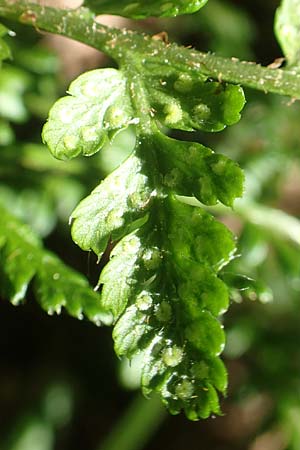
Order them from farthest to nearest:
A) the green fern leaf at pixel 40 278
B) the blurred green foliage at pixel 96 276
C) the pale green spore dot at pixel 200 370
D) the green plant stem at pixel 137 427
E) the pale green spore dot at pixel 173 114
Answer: the green plant stem at pixel 137 427
the blurred green foliage at pixel 96 276
the green fern leaf at pixel 40 278
the pale green spore dot at pixel 173 114
the pale green spore dot at pixel 200 370

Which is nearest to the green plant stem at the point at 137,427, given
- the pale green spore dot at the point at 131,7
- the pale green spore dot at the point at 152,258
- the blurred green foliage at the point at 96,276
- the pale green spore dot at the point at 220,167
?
the blurred green foliage at the point at 96,276

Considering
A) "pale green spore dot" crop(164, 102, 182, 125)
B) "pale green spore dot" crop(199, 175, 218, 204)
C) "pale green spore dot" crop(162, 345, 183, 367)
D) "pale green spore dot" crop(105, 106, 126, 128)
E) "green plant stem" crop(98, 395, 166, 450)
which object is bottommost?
"green plant stem" crop(98, 395, 166, 450)

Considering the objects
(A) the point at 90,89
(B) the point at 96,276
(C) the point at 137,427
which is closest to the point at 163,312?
(A) the point at 90,89

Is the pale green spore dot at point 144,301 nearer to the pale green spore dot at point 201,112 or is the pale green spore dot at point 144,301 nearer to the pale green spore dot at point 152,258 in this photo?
the pale green spore dot at point 152,258

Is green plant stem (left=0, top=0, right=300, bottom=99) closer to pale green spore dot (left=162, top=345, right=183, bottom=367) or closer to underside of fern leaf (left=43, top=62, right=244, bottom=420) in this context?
underside of fern leaf (left=43, top=62, right=244, bottom=420)

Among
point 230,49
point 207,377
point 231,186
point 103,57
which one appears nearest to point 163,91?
point 231,186

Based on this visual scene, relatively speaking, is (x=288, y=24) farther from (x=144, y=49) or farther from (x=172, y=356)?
(x=172, y=356)

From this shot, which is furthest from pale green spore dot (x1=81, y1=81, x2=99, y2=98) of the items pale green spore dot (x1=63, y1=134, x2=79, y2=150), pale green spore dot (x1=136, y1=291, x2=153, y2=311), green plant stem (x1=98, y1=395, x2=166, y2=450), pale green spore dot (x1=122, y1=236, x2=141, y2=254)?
green plant stem (x1=98, y1=395, x2=166, y2=450)
